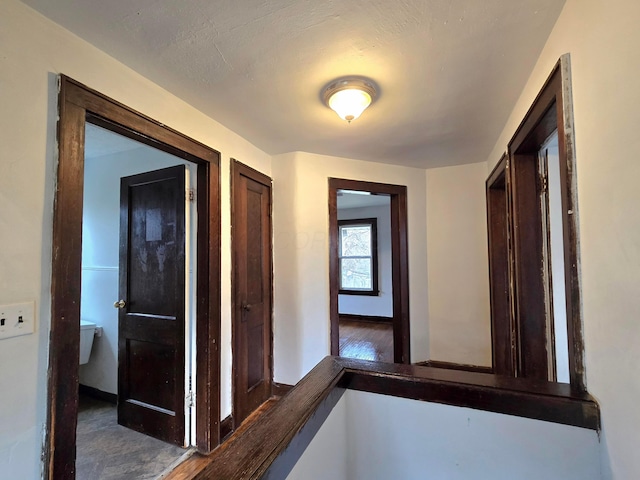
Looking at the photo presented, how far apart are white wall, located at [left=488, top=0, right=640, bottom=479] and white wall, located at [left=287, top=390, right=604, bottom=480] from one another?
0.38ft

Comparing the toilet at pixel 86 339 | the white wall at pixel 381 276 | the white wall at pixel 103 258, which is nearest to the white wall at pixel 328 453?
the white wall at pixel 103 258

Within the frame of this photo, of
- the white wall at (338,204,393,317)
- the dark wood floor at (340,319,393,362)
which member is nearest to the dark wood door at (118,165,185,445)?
the dark wood floor at (340,319,393,362)

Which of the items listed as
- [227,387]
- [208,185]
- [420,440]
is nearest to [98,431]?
[227,387]

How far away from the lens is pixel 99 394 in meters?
2.59

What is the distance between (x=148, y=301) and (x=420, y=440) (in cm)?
196

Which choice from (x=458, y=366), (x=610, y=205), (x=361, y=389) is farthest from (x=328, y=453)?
(x=458, y=366)

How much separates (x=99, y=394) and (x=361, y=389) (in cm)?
273

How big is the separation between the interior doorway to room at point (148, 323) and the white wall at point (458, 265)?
239 centimetres

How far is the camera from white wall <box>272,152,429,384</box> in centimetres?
256

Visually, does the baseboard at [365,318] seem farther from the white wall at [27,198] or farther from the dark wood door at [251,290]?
the white wall at [27,198]

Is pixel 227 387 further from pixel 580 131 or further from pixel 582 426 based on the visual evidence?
pixel 580 131

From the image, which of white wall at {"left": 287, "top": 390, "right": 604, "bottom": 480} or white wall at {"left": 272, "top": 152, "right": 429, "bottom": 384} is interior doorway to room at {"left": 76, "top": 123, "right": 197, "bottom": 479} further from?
white wall at {"left": 287, "top": 390, "right": 604, "bottom": 480}

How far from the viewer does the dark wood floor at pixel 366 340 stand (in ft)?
12.5

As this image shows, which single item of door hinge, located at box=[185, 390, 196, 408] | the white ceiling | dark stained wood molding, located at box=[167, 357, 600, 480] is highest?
the white ceiling
